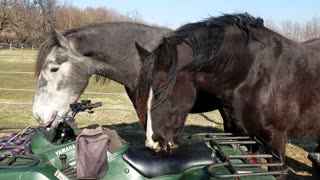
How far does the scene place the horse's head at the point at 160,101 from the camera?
2.40 m

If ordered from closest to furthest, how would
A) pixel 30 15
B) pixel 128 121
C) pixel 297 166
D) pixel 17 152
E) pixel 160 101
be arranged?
pixel 160 101
pixel 17 152
pixel 297 166
pixel 128 121
pixel 30 15

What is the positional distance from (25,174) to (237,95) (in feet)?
5.35

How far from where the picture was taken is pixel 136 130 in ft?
21.3

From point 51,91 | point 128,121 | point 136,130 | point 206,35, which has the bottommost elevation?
point 128,121

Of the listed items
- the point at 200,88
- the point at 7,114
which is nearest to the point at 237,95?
the point at 200,88

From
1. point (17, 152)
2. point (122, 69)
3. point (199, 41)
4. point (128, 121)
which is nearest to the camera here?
point (17, 152)

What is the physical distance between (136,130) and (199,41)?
156 inches

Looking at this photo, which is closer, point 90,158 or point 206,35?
point 90,158

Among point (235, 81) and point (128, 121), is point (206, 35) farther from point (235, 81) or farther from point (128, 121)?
point (128, 121)

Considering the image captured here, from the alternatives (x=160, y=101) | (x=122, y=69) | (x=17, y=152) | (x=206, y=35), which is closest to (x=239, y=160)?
(x=160, y=101)

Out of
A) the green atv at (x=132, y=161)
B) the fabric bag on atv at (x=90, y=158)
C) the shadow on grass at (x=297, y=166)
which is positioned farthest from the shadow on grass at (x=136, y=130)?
the fabric bag on atv at (x=90, y=158)

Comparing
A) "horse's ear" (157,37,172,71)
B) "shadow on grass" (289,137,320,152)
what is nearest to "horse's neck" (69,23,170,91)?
"horse's ear" (157,37,172,71)

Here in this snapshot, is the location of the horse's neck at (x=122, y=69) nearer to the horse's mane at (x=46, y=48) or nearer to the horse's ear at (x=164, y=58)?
the horse's mane at (x=46, y=48)

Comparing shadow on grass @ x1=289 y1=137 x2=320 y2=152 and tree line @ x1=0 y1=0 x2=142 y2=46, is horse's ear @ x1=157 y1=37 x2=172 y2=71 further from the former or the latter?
tree line @ x1=0 y1=0 x2=142 y2=46
